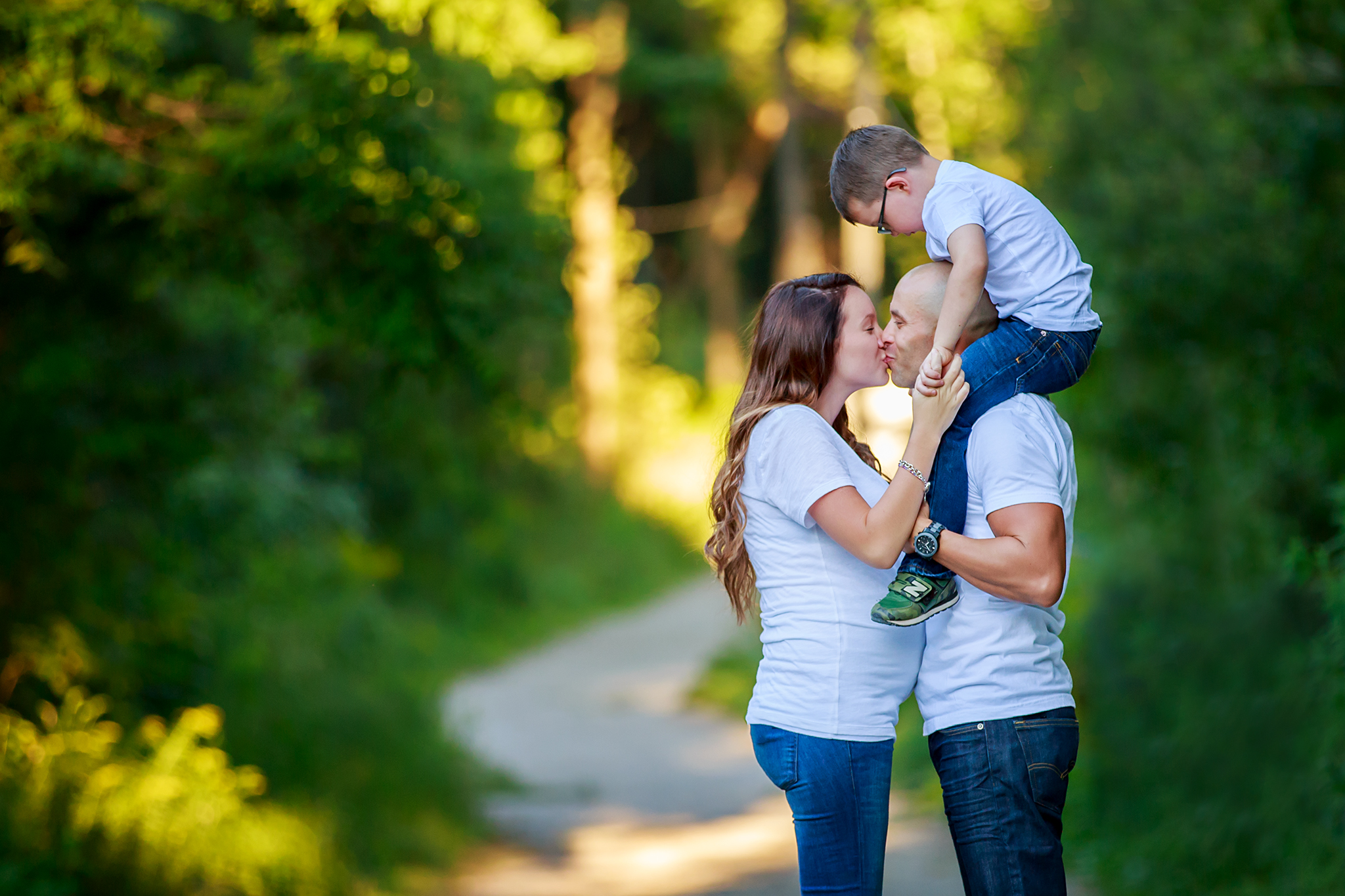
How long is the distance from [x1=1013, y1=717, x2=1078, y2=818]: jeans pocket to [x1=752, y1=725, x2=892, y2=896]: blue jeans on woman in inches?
10.4

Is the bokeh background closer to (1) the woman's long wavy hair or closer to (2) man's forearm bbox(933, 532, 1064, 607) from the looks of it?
(1) the woman's long wavy hair

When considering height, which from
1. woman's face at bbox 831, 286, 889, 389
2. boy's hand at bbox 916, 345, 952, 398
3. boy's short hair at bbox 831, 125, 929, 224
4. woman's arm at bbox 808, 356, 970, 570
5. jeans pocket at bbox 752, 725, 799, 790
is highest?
boy's short hair at bbox 831, 125, 929, 224

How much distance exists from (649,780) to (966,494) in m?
7.82

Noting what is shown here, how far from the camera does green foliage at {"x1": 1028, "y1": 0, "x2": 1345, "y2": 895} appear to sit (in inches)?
210

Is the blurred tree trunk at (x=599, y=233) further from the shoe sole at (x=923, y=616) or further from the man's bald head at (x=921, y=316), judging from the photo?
the shoe sole at (x=923, y=616)

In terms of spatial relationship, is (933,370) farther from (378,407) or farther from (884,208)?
(378,407)

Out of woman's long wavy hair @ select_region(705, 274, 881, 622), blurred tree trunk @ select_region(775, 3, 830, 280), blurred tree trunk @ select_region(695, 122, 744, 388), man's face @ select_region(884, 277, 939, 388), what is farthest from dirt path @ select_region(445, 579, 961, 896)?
blurred tree trunk @ select_region(695, 122, 744, 388)

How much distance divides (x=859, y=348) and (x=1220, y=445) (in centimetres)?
551

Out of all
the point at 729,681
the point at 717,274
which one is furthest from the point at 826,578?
the point at 717,274

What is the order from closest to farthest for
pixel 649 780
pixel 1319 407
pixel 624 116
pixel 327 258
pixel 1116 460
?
pixel 327 258 < pixel 1319 407 < pixel 1116 460 < pixel 649 780 < pixel 624 116

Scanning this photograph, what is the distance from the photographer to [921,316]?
2.34 m

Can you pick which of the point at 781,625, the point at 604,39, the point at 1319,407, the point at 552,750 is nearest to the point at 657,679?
the point at 552,750

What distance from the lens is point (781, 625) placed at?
2.37m

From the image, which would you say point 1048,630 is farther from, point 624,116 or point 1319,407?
point 624,116
